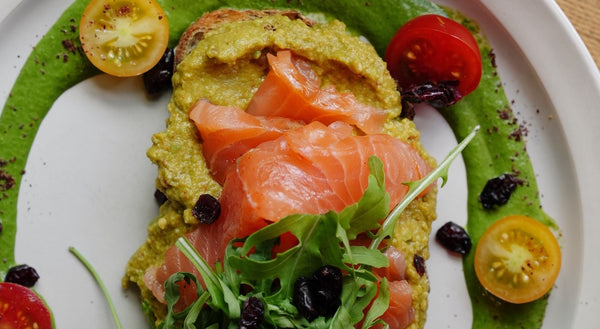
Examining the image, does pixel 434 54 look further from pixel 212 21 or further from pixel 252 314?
pixel 252 314

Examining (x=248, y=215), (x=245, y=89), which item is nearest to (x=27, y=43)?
(x=245, y=89)

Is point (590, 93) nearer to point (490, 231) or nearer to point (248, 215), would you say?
point (490, 231)

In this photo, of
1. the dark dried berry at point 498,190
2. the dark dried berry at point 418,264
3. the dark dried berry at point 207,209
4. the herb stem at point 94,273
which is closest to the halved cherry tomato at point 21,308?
the herb stem at point 94,273

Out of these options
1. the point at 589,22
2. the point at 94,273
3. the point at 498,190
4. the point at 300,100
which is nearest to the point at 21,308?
the point at 94,273

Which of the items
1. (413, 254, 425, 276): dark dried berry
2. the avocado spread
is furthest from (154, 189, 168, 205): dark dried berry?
(413, 254, 425, 276): dark dried berry

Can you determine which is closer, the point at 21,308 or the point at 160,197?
the point at 21,308
